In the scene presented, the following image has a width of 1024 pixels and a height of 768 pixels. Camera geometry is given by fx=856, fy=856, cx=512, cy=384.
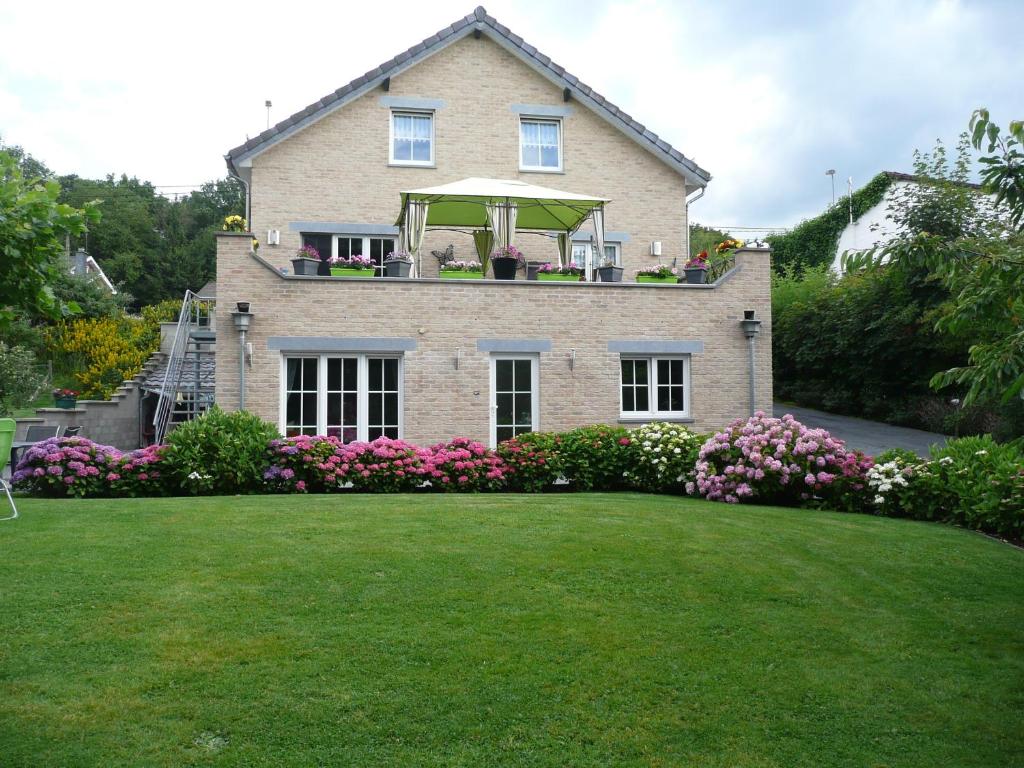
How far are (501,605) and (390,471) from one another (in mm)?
6541

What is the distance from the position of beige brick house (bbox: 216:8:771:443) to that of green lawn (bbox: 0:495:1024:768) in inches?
277

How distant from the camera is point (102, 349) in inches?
907

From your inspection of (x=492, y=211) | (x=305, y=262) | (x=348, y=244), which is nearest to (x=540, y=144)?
(x=492, y=211)

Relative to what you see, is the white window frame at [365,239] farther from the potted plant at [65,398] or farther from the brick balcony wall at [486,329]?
the potted plant at [65,398]

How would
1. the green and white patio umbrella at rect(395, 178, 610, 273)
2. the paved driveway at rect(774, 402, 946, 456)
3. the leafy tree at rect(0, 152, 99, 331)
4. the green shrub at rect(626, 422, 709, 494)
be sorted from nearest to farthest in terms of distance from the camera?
the leafy tree at rect(0, 152, 99, 331) < the green shrub at rect(626, 422, 709, 494) < the green and white patio umbrella at rect(395, 178, 610, 273) < the paved driveway at rect(774, 402, 946, 456)

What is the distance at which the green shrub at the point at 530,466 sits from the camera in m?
12.7

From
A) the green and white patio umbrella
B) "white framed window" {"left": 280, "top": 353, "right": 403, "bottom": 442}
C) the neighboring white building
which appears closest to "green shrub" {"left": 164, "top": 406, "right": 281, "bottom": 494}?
"white framed window" {"left": 280, "top": 353, "right": 403, "bottom": 442}

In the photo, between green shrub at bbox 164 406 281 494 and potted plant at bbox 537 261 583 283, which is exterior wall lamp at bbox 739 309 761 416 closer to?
potted plant at bbox 537 261 583 283

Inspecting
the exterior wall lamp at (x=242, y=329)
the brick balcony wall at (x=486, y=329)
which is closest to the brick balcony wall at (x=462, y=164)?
the brick balcony wall at (x=486, y=329)

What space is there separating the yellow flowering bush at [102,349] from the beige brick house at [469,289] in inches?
273

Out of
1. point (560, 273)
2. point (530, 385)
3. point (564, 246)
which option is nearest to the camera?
point (530, 385)

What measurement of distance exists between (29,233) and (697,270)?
13.6m

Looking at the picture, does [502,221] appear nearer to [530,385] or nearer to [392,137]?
[530,385]

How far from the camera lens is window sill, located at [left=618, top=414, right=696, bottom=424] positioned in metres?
16.0
